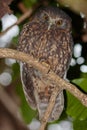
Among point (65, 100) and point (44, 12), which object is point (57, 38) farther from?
point (65, 100)

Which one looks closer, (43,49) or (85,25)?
(43,49)

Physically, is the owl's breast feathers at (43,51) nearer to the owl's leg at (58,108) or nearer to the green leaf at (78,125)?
the owl's leg at (58,108)

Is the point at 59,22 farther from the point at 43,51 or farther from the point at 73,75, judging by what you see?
the point at 73,75

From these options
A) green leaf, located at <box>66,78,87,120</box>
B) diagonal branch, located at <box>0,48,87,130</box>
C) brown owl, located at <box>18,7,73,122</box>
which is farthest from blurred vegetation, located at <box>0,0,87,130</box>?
diagonal branch, located at <box>0,48,87,130</box>

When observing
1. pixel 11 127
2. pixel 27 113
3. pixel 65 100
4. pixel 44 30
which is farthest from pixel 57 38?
pixel 11 127

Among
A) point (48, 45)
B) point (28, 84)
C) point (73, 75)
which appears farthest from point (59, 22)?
point (73, 75)

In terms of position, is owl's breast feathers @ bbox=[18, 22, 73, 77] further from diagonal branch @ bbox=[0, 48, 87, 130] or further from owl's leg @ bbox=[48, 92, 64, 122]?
diagonal branch @ bbox=[0, 48, 87, 130]

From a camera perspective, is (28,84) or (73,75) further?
(73,75)

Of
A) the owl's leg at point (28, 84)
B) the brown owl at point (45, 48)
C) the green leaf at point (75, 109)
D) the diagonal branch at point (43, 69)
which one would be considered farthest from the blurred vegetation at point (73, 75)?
the diagonal branch at point (43, 69)
